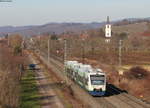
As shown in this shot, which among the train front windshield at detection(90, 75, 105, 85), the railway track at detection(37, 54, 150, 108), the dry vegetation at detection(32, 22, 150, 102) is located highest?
the train front windshield at detection(90, 75, 105, 85)

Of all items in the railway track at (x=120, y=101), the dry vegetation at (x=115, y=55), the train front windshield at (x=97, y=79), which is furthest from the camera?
the dry vegetation at (x=115, y=55)

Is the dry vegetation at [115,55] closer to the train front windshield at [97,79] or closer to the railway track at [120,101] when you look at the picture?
the railway track at [120,101]

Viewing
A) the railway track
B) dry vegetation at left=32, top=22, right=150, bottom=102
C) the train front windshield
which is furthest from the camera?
dry vegetation at left=32, top=22, right=150, bottom=102

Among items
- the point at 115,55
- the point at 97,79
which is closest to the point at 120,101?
the point at 97,79

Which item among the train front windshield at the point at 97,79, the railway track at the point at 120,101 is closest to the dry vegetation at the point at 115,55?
the railway track at the point at 120,101

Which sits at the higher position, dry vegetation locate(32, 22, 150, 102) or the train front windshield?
the train front windshield

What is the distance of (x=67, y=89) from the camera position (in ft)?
176

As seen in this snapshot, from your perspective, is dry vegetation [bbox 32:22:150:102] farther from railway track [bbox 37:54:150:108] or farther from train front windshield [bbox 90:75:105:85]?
train front windshield [bbox 90:75:105:85]

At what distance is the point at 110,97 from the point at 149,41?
10548cm

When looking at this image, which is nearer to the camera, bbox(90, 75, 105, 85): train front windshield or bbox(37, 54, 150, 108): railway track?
bbox(37, 54, 150, 108): railway track

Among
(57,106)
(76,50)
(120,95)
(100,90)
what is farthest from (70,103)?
(76,50)

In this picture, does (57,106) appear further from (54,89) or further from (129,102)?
(54,89)

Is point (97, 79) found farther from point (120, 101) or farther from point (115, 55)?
point (115, 55)

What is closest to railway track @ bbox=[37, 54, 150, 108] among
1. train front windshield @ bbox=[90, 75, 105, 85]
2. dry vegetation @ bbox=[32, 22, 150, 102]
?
train front windshield @ bbox=[90, 75, 105, 85]
